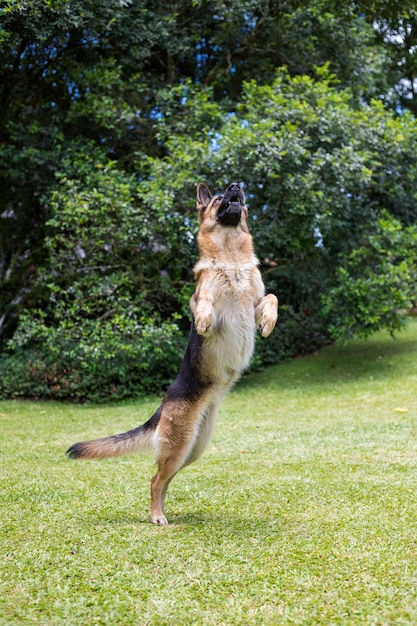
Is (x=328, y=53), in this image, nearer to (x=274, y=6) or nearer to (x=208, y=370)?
(x=274, y=6)

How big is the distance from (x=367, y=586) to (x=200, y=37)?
35.0 ft

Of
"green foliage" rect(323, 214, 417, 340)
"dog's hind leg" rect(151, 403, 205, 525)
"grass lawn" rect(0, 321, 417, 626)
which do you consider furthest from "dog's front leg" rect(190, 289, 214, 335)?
"green foliage" rect(323, 214, 417, 340)

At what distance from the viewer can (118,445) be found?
170 inches

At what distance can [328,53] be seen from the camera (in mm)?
12031

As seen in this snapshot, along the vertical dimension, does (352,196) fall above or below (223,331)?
above

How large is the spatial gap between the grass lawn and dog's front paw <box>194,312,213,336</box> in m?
1.27

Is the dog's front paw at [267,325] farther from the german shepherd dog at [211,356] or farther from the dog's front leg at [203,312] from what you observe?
the dog's front leg at [203,312]

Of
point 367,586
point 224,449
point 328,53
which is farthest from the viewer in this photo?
point 328,53

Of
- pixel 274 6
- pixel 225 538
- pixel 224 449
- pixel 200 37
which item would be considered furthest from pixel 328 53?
pixel 225 538

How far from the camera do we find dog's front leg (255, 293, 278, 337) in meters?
3.94

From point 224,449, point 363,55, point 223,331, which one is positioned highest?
point 363,55

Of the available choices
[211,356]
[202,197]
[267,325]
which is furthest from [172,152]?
[267,325]

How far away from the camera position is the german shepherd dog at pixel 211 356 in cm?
411

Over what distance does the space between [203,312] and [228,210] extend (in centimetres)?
88
